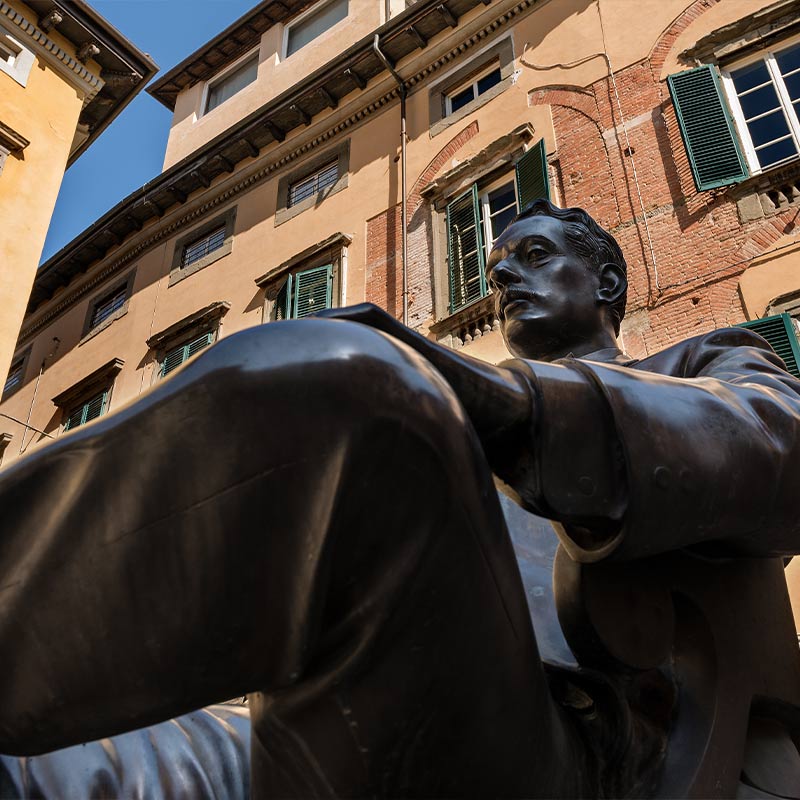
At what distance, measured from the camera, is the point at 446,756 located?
2.90ft

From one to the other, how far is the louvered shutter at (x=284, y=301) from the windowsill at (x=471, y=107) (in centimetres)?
316

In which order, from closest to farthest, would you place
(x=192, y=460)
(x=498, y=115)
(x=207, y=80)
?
1. (x=192, y=460)
2. (x=498, y=115)
3. (x=207, y=80)

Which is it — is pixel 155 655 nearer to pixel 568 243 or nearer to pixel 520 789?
pixel 520 789

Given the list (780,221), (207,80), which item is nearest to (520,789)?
(780,221)

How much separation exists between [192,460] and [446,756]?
425 mm

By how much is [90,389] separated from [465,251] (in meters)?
8.15

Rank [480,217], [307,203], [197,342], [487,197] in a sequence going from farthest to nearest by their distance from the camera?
[307,203], [197,342], [487,197], [480,217]

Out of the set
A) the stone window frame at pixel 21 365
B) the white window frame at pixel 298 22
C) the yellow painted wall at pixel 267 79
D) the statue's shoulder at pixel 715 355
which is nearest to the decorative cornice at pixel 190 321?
the stone window frame at pixel 21 365

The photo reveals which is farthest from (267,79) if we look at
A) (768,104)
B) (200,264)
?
(768,104)

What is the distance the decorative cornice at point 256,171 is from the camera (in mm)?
13273

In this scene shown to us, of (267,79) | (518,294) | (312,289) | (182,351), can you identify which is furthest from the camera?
(267,79)

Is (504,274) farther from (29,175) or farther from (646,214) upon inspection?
(29,175)

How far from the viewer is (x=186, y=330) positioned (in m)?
14.6

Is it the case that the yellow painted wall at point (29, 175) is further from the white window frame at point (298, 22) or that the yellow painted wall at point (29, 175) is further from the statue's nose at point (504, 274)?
the statue's nose at point (504, 274)
